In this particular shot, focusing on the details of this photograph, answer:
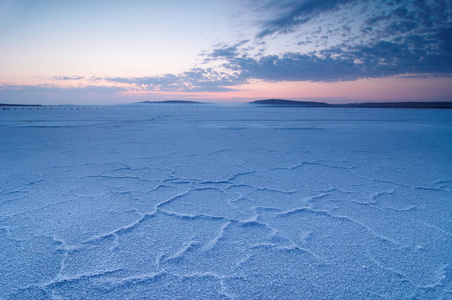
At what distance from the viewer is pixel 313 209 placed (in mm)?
1795

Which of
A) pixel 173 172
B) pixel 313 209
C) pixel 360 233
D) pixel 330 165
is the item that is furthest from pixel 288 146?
pixel 360 233

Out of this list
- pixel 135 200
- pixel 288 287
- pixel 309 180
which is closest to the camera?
pixel 288 287

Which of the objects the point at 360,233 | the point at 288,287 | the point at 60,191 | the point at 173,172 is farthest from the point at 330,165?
the point at 60,191

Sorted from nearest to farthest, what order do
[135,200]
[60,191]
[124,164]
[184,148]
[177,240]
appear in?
[177,240] → [135,200] → [60,191] → [124,164] → [184,148]

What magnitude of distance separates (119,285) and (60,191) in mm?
1481

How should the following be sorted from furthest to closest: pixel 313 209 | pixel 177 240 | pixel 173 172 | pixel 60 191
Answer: pixel 173 172
pixel 60 191
pixel 313 209
pixel 177 240

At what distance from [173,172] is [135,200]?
0.82m

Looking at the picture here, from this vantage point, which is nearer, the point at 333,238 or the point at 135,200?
the point at 333,238

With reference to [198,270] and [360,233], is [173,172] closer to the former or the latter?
[198,270]

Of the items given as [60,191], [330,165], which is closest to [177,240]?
[60,191]

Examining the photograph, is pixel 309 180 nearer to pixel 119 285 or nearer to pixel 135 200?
pixel 135 200

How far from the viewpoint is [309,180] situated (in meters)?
2.48

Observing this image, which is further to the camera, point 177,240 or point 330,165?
point 330,165

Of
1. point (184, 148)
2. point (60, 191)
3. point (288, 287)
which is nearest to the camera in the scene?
point (288, 287)
